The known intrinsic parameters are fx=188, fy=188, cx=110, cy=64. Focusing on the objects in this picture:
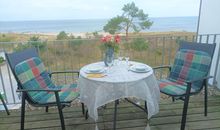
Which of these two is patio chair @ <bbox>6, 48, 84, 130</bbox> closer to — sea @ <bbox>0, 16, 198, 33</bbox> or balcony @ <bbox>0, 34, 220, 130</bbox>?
balcony @ <bbox>0, 34, 220, 130</bbox>

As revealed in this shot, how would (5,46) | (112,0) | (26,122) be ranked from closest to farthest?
(26,122), (5,46), (112,0)

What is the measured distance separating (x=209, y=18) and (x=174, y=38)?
0.80m

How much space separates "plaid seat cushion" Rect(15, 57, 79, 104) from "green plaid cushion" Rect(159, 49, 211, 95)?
1.21m

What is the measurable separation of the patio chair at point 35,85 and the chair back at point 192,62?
4.94ft

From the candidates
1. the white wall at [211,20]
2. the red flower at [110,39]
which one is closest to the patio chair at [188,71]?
the red flower at [110,39]

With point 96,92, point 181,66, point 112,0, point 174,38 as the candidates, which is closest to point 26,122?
point 96,92

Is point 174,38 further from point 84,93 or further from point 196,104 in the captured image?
point 84,93

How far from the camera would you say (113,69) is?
2.35m

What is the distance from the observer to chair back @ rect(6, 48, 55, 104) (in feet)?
7.22

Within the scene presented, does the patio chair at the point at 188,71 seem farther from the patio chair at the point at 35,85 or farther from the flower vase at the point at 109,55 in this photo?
the patio chair at the point at 35,85

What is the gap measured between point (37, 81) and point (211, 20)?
3205 mm

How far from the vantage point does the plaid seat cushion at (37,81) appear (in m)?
2.22

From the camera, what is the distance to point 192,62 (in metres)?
2.63

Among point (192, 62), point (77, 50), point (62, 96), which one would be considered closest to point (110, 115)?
Result: point (62, 96)
